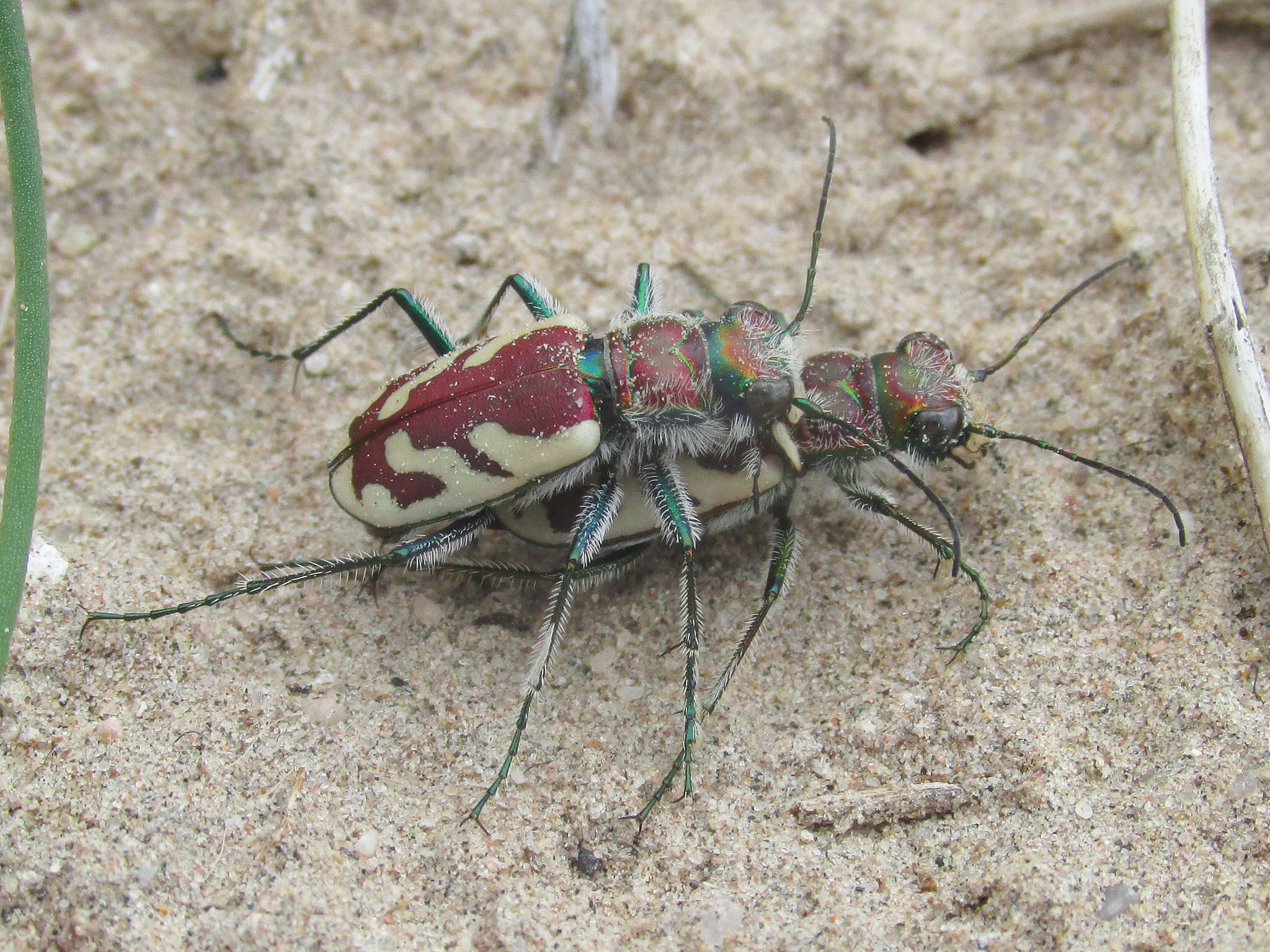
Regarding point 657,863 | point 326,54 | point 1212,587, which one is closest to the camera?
point 657,863

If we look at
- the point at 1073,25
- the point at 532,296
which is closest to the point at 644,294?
the point at 532,296

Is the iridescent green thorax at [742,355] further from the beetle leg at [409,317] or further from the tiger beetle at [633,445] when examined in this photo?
the beetle leg at [409,317]

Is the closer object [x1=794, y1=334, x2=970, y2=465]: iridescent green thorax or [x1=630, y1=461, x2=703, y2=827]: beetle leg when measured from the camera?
[x1=630, y1=461, x2=703, y2=827]: beetle leg

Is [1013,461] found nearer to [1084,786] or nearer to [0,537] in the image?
[1084,786]

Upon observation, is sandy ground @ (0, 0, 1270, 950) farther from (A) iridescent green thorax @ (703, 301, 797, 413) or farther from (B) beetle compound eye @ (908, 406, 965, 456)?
(A) iridescent green thorax @ (703, 301, 797, 413)

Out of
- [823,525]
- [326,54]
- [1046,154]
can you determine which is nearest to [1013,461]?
[823,525]

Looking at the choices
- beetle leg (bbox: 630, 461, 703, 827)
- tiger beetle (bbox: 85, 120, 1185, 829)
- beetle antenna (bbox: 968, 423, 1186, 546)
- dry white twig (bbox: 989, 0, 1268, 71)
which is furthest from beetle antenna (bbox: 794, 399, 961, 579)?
dry white twig (bbox: 989, 0, 1268, 71)
